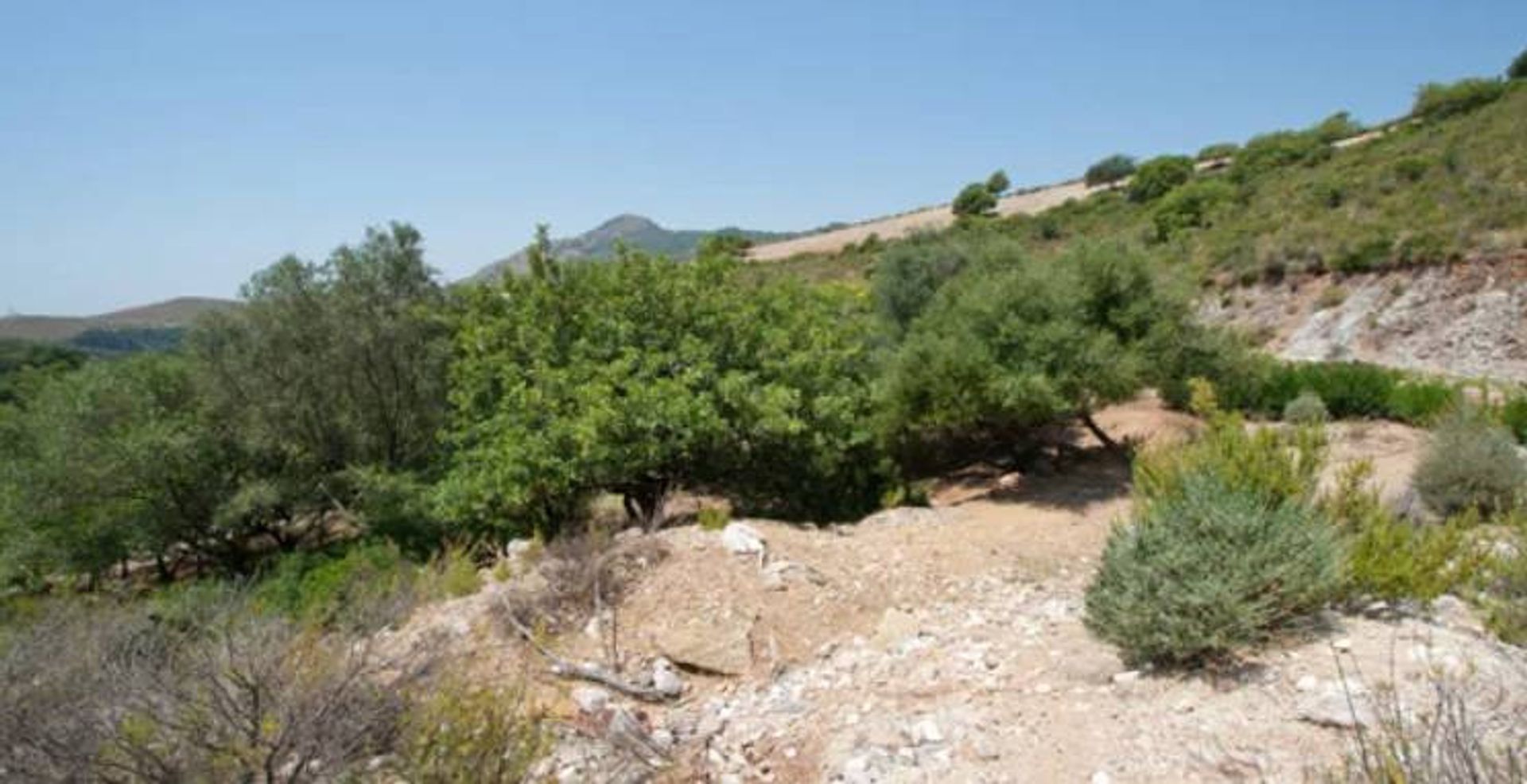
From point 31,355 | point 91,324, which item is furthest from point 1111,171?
point 91,324

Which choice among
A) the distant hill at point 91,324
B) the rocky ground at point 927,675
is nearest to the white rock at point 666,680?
the rocky ground at point 927,675

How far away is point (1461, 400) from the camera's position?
9.38 meters

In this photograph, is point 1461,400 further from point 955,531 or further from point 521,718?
point 521,718

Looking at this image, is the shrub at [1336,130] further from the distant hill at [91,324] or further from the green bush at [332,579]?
the distant hill at [91,324]

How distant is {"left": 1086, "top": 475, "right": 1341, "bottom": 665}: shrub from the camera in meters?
3.79

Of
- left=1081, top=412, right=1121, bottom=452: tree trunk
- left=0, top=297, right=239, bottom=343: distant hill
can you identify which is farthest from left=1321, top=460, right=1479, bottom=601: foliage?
left=0, top=297, right=239, bottom=343: distant hill

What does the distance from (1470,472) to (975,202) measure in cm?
5749

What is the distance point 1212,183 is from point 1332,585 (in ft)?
125

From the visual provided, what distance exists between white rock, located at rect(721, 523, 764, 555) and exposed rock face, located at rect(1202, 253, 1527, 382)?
53.2ft

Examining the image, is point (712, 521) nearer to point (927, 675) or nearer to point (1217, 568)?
point (927, 675)

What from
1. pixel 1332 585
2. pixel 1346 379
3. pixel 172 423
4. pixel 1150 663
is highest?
pixel 172 423

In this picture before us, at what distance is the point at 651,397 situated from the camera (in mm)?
8445

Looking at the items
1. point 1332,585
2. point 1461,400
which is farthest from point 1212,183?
point 1332,585

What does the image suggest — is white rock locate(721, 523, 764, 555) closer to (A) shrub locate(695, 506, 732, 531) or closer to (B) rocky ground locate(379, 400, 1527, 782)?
(B) rocky ground locate(379, 400, 1527, 782)
